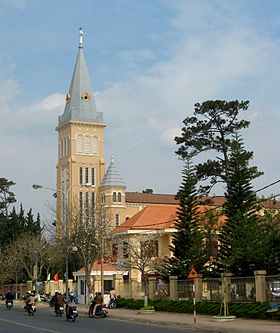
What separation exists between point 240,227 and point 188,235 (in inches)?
324

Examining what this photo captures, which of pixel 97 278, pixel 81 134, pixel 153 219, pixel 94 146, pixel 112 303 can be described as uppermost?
pixel 81 134

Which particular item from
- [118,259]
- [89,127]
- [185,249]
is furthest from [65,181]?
[185,249]

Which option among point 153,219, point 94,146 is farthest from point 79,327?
point 94,146

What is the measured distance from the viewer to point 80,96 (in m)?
123

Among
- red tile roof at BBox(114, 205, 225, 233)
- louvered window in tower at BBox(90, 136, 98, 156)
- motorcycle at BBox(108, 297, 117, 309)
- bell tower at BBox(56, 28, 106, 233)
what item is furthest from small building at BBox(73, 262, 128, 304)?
louvered window in tower at BBox(90, 136, 98, 156)

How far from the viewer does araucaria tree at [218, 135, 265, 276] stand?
38.0 m

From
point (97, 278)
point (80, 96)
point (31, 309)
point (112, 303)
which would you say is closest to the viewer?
point (31, 309)

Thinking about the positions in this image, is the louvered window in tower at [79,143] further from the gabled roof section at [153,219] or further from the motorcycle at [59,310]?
the motorcycle at [59,310]

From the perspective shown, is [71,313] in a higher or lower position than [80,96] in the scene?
lower

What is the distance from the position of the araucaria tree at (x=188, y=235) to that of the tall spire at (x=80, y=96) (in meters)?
76.0

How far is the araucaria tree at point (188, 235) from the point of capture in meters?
46.2

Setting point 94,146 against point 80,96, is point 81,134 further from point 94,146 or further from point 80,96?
point 80,96

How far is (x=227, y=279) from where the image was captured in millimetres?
33719

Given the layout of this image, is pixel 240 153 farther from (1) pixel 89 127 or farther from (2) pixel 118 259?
(1) pixel 89 127
